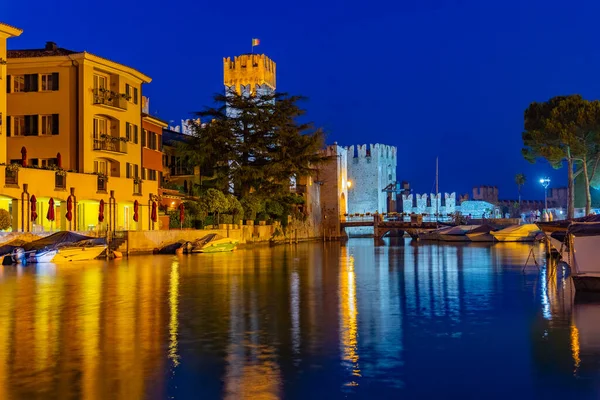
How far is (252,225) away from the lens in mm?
63344

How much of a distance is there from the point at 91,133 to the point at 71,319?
33.5m

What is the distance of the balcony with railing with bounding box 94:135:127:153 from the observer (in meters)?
47.8

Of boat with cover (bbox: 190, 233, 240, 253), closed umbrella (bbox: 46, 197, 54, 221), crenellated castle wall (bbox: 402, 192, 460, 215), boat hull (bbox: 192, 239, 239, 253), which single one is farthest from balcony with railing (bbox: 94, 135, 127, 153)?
crenellated castle wall (bbox: 402, 192, 460, 215)

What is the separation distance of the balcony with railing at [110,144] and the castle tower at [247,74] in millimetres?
42362

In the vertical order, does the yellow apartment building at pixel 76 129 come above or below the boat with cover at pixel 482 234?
above

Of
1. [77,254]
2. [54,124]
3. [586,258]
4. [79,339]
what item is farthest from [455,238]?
[79,339]

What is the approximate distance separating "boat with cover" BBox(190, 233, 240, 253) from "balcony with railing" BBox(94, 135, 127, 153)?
25.8 ft

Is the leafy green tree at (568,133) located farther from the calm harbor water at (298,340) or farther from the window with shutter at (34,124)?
the calm harbor water at (298,340)

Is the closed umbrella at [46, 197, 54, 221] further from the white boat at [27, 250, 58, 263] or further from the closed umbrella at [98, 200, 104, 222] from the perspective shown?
the white boat at [27, 250, 58, 263]

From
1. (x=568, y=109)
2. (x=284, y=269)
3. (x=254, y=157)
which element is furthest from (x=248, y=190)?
(x=284, y=269)

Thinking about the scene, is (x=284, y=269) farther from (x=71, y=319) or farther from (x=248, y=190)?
(x=248, y=190)

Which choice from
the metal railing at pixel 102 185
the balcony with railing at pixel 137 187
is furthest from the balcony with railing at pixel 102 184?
the balcony with railing at pixel 137 187

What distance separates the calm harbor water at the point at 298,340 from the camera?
907cm

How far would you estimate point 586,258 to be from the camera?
1941cm
